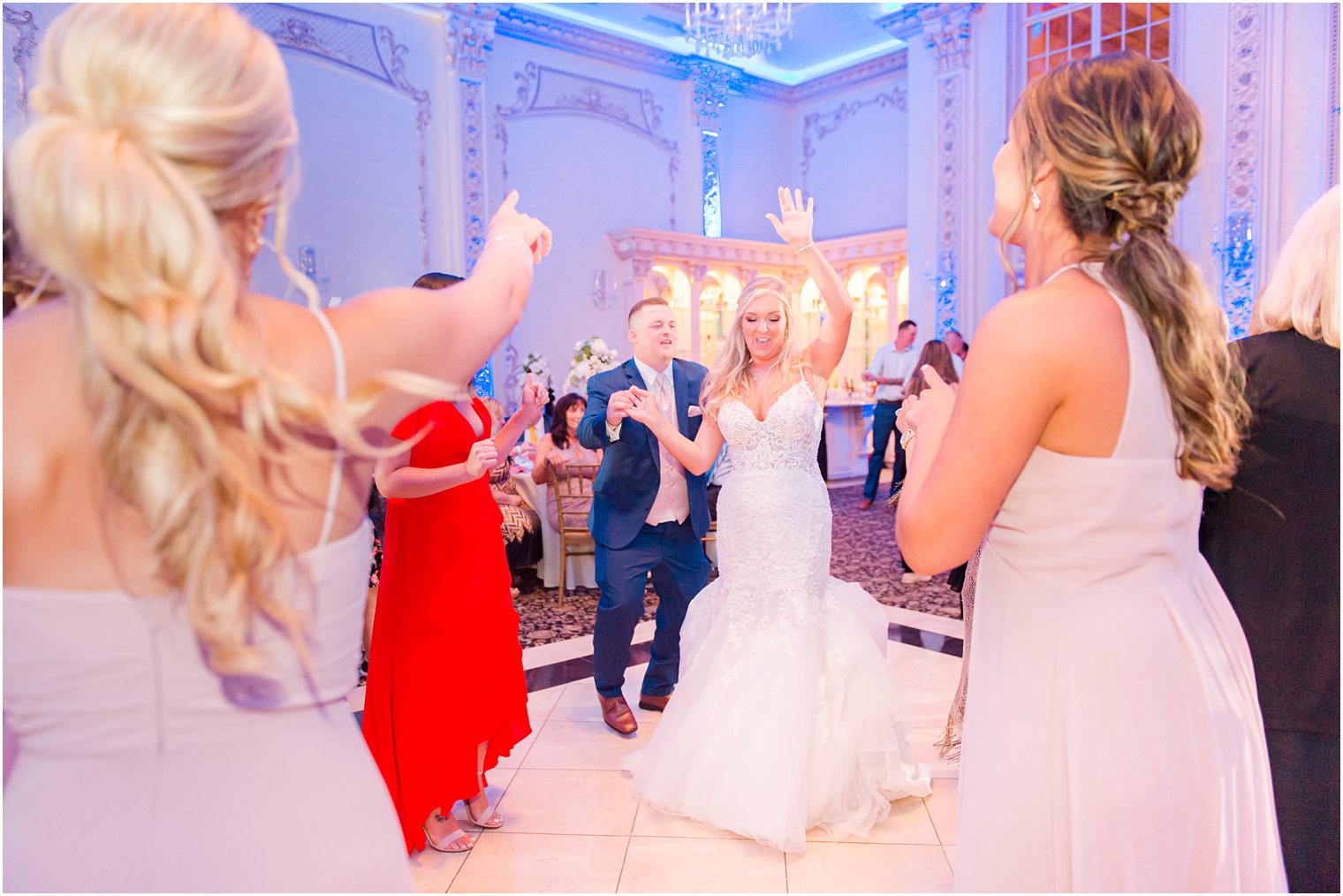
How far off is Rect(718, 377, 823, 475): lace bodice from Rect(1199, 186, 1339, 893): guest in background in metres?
1.50

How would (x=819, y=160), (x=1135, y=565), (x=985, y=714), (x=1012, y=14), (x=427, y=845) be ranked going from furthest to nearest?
(x=819, y=160) < (x=1012, y=14) < (x=427, y=845) < (x=985, y=714) < (x=1135, y=565)

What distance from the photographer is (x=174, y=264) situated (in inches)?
31.5

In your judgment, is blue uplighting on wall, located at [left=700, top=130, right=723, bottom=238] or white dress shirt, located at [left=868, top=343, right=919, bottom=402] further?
blue uplighting on wall, located at [left=700, top=130, right=723, bottom=238]

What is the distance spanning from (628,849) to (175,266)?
2.45m

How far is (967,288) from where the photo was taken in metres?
9.92

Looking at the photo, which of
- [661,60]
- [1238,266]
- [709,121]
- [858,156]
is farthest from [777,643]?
[858,156]

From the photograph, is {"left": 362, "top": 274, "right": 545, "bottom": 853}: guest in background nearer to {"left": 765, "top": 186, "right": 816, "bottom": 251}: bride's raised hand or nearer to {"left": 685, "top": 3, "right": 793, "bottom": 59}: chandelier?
{"left": 765, "top": 186, "right": 816, "bottom": 251}: bride's raised hand

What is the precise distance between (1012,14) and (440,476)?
31.2 feet

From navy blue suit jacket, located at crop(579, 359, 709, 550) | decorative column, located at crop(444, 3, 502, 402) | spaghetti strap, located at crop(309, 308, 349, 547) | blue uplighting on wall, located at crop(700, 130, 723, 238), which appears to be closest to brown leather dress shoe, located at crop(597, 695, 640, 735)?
navy blue suit jacket, located at crop(579, 359, 709, 550)

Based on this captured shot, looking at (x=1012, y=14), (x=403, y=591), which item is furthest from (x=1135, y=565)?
(x=1012, y=14)

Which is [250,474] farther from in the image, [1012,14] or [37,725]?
[1012,14]

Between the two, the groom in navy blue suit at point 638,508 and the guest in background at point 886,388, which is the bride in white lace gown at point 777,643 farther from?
the guest in background at point 886,388

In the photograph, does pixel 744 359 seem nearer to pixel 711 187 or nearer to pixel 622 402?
pixel 622 402

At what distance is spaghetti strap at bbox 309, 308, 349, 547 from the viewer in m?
0.92
